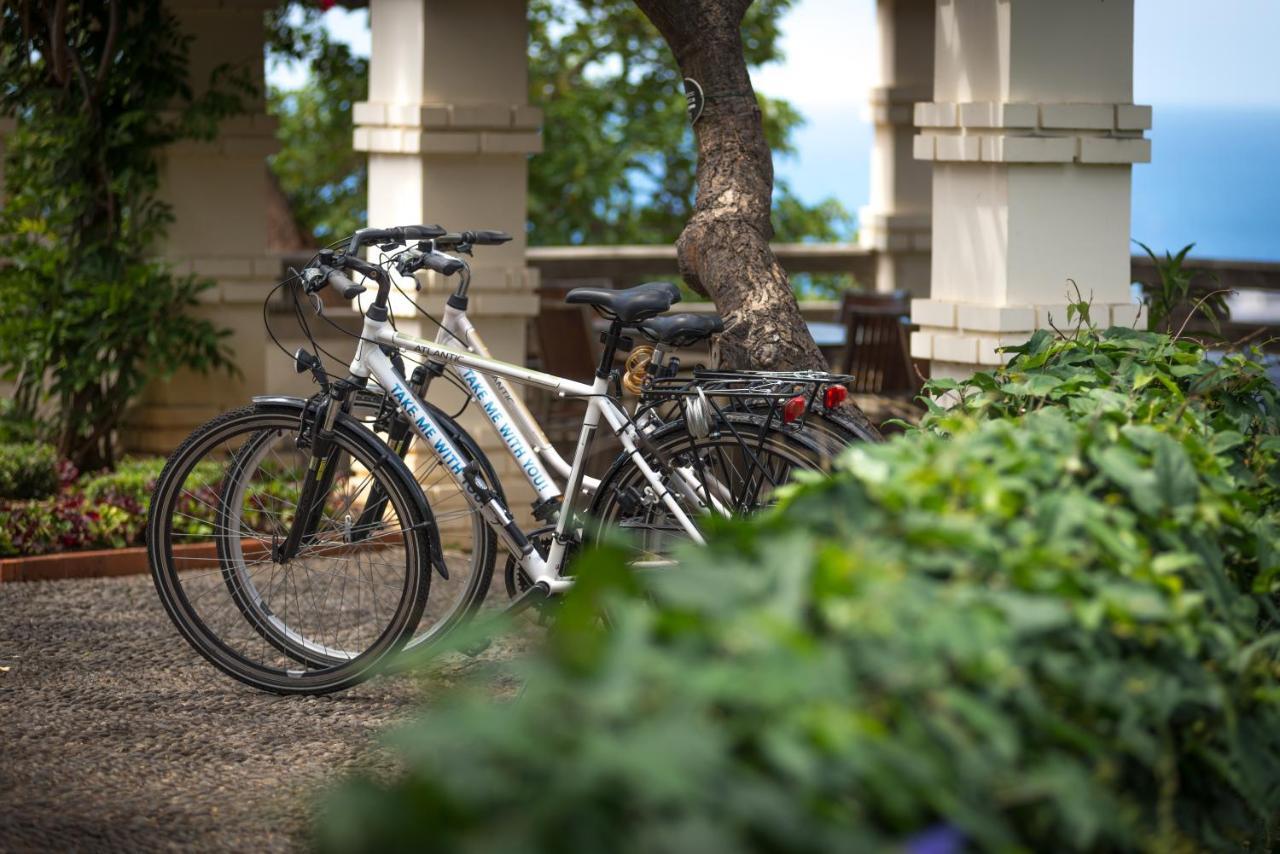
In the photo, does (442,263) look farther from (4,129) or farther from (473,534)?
(4,129)

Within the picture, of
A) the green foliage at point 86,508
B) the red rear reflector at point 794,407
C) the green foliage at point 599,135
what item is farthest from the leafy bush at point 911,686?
the green foliage at point 599,135

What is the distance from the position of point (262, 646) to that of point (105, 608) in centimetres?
89

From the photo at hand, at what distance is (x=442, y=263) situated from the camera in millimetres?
4352

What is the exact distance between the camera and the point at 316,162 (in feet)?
53.4

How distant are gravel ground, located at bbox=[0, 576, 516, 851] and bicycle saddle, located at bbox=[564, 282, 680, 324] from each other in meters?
1.25

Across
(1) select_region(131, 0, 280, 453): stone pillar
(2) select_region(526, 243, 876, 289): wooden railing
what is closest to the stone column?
(2) select_region(526, 243, 876, 289): wooden railing

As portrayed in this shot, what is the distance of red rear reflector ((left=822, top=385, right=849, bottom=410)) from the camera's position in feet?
13.2

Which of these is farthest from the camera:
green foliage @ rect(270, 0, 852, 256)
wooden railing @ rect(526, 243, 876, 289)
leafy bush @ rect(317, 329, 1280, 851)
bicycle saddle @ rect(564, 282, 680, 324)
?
green foliage @ rect(270, 0, 852, 256)

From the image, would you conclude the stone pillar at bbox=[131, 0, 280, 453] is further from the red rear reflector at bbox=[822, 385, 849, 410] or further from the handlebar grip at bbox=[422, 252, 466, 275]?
the red rear reflector at bbox=[822, 385, 849, 410]

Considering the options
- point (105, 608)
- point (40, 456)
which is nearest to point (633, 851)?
point (105, 608)

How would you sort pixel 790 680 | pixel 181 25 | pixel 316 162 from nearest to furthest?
1. pixel 790 680
2. pixel 181 25
3. pixel 316 162

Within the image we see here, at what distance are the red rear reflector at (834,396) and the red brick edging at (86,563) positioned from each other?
→ 2.85 m

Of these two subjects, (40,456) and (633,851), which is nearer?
(633,851)

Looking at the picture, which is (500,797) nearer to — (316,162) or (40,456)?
(40,456)
